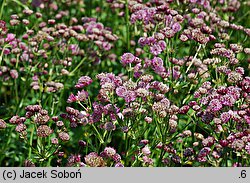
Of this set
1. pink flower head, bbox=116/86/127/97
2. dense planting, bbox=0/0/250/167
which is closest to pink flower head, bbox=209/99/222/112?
dense planting, bbox=0/0/250/167

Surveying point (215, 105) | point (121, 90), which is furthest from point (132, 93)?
point (215, 105)

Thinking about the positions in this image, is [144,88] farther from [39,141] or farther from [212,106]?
[39,141]

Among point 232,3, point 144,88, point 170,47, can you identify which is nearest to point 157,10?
point 170,47

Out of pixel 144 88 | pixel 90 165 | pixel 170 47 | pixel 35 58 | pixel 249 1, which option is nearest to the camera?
pixel 90 165

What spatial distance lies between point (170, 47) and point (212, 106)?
80cm

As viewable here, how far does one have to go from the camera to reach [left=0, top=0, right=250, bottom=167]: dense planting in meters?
2.73

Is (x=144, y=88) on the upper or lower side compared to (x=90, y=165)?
upper

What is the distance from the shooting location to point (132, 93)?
268 centimetres

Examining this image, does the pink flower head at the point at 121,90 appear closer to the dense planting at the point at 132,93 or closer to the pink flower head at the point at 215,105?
the dense planting at the point at 132,93

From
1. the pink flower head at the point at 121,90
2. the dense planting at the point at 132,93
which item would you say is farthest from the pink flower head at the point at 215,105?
the pink flower head at the point at 121,90

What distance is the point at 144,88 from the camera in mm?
2799

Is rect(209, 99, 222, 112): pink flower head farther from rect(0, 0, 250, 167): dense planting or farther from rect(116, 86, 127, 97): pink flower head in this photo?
rect(116, 86, 127, 97): pink flower head

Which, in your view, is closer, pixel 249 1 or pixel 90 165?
pixel 90 165

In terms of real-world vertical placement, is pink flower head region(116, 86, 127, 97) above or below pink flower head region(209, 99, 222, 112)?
above
